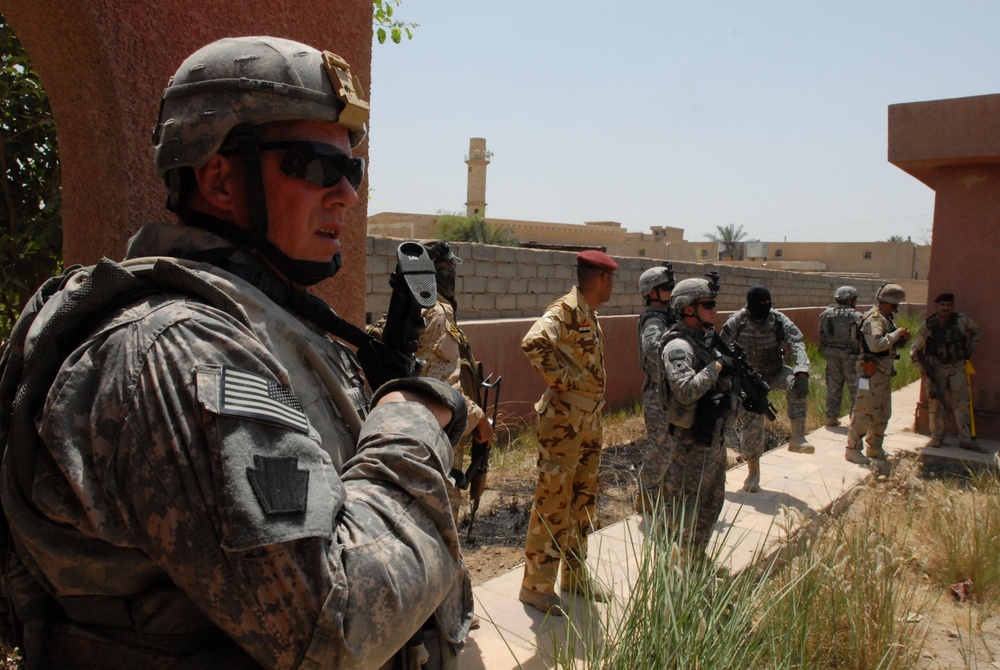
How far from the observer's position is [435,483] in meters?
1.00

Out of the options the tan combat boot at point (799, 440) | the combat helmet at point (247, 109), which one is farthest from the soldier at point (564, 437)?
the tan combat boot at point (799, 440)

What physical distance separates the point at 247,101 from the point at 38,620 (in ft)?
2.68

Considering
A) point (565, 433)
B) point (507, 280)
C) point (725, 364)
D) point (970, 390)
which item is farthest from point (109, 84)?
point (970, 390)

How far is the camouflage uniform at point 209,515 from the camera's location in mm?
833

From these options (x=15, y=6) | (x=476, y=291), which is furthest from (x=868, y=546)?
(x=476, y=291)

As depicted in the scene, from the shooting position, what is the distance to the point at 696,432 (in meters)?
4.05

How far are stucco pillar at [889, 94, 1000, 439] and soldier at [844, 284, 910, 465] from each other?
5.29ft

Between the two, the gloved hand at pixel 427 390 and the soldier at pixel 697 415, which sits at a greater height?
the gloved hand at pixel 427 390

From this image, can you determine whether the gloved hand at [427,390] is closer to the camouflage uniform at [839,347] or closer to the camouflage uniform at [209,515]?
the camouflage uniform at [209,515]

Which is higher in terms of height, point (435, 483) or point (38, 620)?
point (435, 483)

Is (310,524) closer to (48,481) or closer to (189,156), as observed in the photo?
(48,481)

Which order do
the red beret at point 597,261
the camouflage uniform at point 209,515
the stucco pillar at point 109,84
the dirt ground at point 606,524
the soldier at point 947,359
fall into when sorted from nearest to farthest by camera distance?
the camouflage uniform at point 209,515 < the stucco pillar at point 109,84 < the dirt ground at point 606,524 < the red beret at point 597,261 < the soldier at point 947,359

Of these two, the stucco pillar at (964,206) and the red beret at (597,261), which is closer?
the red beret at (597,261)

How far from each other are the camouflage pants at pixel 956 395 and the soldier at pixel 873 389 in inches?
43.0
